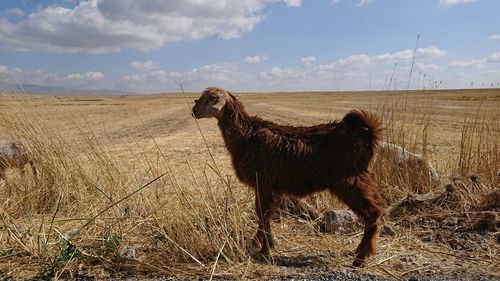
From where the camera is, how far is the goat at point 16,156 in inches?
248

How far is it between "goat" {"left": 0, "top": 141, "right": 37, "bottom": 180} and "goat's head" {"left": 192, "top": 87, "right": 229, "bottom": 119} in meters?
2.96

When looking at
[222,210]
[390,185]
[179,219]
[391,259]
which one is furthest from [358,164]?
[390,185]

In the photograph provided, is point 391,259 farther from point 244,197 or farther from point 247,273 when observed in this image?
point 244,197

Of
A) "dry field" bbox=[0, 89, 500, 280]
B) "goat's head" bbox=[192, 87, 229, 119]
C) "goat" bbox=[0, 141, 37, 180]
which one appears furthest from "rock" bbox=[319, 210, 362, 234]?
"goat" bbox=[0, 141, 37, 180]

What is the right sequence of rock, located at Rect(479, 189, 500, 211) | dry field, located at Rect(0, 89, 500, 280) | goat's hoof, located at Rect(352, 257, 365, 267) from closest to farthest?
dry field, located at Rect(0, 89, 500, 280)
goat's hoof, located at Rect(352, 257, 365, 267)
rock, located at Rect(479, 189, 500, 211)

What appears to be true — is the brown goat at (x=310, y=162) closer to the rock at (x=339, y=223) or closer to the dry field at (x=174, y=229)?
the dry field at (x=174, y=229)

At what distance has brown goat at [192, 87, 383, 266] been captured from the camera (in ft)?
14.4

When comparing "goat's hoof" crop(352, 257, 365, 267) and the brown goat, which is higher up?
the brown goat

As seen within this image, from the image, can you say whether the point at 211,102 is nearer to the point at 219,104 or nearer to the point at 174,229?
the point at 219,104

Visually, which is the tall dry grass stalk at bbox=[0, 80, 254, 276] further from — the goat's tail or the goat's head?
the goat's tail

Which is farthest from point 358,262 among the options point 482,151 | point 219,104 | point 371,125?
point 482,151

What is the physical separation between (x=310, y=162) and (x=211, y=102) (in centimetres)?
131

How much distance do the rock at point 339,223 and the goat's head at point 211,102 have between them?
1868 mm

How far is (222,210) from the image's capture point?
4477 mm
